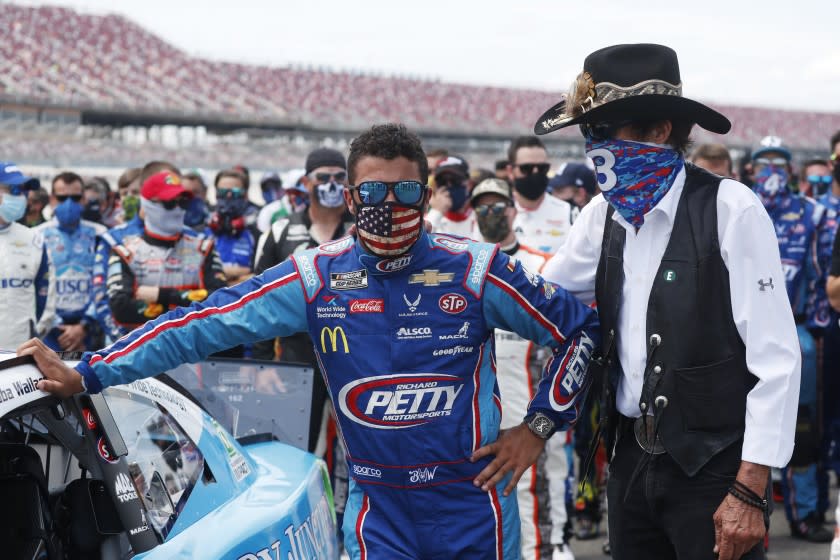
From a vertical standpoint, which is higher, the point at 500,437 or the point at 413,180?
the point at 413,180

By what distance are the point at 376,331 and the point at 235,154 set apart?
41.6m

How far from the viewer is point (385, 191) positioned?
292 centimetres

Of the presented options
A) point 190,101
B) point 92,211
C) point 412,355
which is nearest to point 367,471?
point 412,355

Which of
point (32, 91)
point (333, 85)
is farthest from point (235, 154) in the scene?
point (333, 85)

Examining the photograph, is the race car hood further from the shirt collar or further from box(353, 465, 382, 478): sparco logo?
the shirt collar

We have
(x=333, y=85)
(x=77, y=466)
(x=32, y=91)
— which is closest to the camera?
(x=77, y=466)

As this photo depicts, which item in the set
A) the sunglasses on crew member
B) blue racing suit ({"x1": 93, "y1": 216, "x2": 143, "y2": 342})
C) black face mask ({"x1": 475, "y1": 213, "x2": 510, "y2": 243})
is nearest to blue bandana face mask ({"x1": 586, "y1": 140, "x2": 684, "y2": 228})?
black face mask ({"x1": 475, "y1": 213, "x2": 510, "y2": 243})

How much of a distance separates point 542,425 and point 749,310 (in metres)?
0.73

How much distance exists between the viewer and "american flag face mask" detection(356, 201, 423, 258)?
9.55 ft

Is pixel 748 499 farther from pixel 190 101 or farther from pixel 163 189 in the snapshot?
pixel 190 101

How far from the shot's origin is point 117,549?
2.93m

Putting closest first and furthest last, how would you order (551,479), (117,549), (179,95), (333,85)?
1. (117,549)
2. (551,479)
3. (179,95)
4. (333,85)

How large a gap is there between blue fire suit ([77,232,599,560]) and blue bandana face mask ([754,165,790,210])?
467 centimetres

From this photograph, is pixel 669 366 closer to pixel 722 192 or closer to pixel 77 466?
pixel 722 192
